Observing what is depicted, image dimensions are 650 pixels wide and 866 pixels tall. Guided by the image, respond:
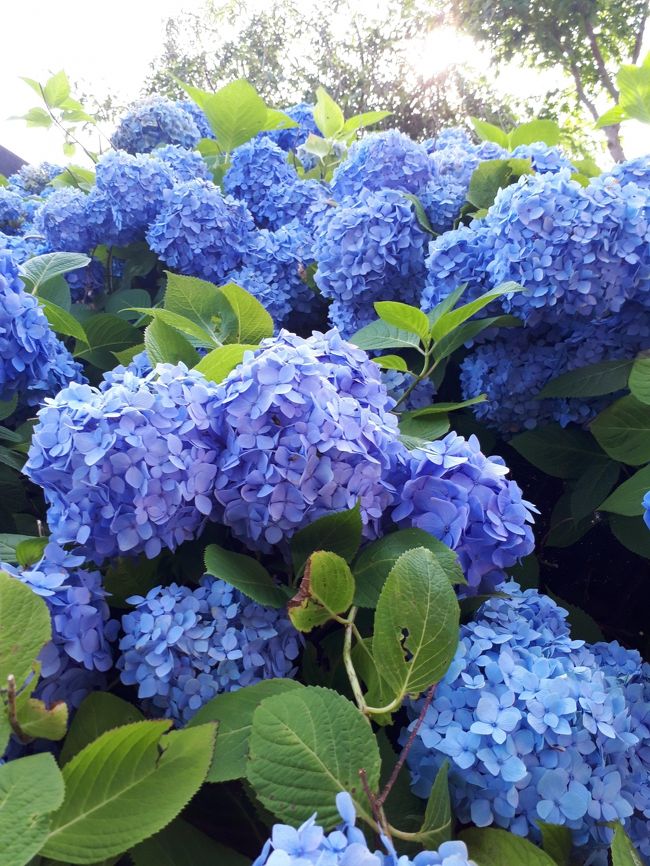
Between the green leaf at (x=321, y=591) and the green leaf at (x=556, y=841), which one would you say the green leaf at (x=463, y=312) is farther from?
the green leaf at (x=556, y=841)

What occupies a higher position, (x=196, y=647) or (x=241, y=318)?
(x=241, y=318)

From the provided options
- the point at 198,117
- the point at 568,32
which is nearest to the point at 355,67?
the point at 568,32

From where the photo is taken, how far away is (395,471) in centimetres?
65

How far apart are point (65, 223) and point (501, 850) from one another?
1.28 m

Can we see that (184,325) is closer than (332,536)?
No

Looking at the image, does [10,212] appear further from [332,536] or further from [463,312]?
[332,536]

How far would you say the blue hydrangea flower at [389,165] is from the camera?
126 cm

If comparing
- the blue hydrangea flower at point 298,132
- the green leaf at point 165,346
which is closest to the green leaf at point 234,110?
the blue hydrangea flower at point 298,132

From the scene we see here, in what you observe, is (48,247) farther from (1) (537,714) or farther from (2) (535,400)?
(1) (537,714)

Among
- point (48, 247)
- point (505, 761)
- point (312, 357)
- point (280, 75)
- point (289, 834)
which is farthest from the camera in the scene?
point (280, 75)

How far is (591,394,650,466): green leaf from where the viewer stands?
2.91ft

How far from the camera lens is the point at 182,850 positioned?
1.65 feet

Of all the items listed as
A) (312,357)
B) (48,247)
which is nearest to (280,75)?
(48,247)

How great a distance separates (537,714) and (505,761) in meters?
0.04
